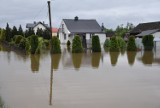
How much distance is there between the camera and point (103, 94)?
11.3 meters

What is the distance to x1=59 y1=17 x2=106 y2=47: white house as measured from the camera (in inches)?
1922

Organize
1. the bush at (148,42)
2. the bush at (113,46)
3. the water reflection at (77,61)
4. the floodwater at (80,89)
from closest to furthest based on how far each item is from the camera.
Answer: the floodwater at (80,89) < the water reflection at (77,61) < the bush at (113,46) < the bush at (148,42)

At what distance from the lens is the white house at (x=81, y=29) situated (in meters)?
48.8

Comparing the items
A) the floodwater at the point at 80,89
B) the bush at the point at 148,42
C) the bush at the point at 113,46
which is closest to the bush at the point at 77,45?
the bush at the point at 113,46

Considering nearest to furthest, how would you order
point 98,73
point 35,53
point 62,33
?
point 98,73
point 35,53
point 62,33

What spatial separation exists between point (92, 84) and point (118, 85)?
1084 millimetres

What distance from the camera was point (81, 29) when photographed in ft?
162

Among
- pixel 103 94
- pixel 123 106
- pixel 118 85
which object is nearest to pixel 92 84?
pixel 118 85

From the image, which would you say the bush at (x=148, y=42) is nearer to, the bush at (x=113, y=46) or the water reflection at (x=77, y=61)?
the bush at (x=113, y=46)

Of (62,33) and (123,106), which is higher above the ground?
(62,33)

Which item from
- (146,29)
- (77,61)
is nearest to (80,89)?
(77,61)

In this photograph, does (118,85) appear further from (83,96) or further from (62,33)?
(62,33)

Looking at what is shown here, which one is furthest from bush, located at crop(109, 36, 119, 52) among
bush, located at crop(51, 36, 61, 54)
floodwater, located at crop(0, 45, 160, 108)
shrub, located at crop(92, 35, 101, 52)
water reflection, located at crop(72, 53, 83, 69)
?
floodwater, located at crop(0, 45, 160, 108)

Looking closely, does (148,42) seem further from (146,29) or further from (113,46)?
(146,29)
